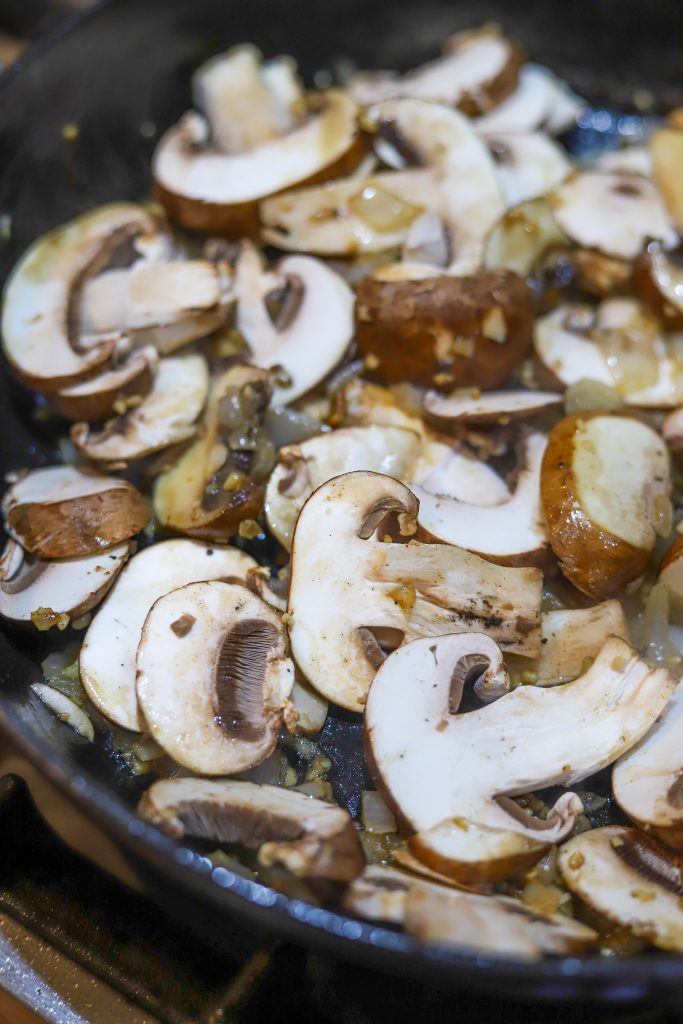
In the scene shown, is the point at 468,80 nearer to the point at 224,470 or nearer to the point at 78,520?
the point at 224,470

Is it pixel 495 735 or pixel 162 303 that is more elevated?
pixel 162 303

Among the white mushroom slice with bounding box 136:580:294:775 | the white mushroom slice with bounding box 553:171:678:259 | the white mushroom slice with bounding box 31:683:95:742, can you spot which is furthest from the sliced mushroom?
the white mushroom slice with bounding box 31:683:95:742

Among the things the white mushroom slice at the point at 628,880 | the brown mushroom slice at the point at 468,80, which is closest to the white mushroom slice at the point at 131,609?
the white mushroom slice at the point at 628,880

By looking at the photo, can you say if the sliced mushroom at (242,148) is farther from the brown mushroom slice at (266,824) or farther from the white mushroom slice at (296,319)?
the brown mushroom slice at (266,824)

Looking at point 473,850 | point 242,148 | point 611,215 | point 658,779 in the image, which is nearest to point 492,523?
point 658,779

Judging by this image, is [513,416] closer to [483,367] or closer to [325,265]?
[483,367]

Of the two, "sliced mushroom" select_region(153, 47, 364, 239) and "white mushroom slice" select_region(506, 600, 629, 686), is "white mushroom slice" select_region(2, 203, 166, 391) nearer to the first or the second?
"sliced mushroom" select_region(153, 47, 364, 239)
